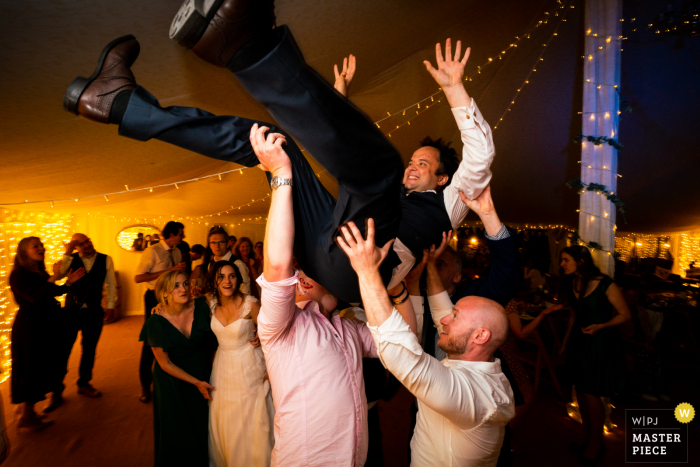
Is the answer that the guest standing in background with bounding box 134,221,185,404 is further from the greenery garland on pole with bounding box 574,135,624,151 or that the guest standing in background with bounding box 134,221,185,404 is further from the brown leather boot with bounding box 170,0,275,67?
the greenery garland on pole with bounding box 574,135,624,151

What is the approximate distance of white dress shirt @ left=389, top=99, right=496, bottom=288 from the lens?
4.73ft

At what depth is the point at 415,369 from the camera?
113 centimetres

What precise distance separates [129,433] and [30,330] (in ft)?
3.90

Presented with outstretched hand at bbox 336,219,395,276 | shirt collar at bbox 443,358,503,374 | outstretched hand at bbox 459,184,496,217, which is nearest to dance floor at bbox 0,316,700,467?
shirt collar at bbox 443,358,503,374

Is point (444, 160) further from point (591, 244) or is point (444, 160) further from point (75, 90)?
point (591, 244)

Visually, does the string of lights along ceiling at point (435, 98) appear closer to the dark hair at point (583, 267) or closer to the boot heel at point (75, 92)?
the dark hair at point (583, 267)

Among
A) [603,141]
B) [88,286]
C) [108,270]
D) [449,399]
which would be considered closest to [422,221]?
[449,399]

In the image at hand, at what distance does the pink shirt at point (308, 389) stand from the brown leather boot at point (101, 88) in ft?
2.40

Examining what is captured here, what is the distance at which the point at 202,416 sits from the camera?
2.38 metres

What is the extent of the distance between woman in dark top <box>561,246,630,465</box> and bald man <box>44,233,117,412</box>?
4275 mm

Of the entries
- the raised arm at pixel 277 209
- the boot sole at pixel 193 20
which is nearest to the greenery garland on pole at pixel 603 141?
the raised arm at pixel 277 209

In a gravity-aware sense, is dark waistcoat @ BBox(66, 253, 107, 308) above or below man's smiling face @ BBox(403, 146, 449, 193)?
Result: below

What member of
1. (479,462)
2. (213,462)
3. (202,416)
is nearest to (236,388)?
(202,416)

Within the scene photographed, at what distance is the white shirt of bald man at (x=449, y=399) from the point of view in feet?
3.75
